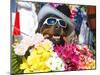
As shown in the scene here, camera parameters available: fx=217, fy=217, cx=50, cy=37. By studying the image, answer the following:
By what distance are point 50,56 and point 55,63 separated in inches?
3.2

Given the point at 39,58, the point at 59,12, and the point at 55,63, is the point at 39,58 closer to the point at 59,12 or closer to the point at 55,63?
the point at 55,63

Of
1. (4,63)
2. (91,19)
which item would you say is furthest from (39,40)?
(91,19)

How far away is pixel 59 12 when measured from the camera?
6.72ft

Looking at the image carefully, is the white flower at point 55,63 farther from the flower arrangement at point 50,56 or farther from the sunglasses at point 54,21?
the sunglasses at point 54,21

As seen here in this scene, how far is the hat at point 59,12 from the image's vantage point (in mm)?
1992

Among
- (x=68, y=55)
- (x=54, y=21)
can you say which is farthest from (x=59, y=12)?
(x=68, y=55)

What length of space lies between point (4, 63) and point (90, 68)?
83cm

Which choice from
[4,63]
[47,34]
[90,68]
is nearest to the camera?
[4,63]

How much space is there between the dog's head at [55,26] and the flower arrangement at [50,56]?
0.05 metres

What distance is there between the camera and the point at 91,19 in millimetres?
2158

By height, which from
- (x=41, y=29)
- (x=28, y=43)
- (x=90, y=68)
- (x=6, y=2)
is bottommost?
(x=90, y=68)

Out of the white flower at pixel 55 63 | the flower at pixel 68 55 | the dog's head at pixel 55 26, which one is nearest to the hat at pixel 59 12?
the dog's head at pixel 55 26

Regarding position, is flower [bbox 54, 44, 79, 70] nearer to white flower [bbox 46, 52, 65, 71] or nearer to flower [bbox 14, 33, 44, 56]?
white flower [bbox 46, 52, 65, 71]

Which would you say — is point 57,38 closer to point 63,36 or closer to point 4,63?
point 63,36
